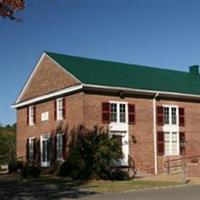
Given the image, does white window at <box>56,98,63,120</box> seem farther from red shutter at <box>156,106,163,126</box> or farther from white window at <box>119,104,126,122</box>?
red shutter at <box>156,106,163,126</box>

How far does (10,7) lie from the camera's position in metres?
13.0

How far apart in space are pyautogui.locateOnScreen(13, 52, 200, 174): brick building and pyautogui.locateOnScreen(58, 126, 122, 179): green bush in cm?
298

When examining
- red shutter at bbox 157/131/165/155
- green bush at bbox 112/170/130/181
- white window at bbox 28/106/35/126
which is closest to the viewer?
green bush at bbox 112/170/130/181

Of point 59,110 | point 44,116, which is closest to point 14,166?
point 44,116

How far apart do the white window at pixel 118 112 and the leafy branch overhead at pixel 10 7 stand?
22.0m

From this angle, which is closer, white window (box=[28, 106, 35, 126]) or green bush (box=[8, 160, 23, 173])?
green bush (box=[8, 160, 23, 173])

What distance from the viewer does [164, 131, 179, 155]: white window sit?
37.2 metres

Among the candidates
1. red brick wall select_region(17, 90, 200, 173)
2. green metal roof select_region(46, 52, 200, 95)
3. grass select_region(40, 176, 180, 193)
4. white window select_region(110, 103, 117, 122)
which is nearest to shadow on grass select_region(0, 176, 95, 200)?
grass select_region(40, 176, 180, 193)

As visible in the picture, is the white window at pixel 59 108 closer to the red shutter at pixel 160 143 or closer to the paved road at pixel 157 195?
the red shutter at pixel 160 143

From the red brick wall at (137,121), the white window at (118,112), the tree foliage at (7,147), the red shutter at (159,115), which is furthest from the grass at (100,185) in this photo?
the tree foliage at (7,147)

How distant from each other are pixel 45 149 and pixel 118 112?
20.3ft

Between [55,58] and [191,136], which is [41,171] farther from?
[191,136]

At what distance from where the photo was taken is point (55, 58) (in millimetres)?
37562

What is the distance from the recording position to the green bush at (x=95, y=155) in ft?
98.8
